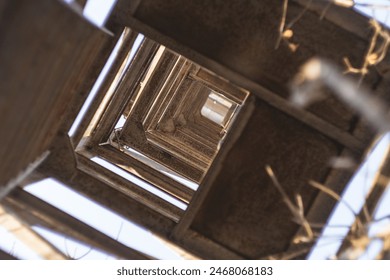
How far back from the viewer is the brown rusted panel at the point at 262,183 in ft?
18.4

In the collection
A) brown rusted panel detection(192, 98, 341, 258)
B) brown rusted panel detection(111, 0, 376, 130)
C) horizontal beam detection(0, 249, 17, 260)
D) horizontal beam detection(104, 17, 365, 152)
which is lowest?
horizontal beam detection(0, 249, 17, 260)

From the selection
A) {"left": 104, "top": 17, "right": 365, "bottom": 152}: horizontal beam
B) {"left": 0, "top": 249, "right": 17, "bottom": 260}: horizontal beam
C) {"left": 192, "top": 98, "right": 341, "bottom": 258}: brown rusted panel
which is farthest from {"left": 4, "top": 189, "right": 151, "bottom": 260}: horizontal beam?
{"left": 104, "top": 17, "right": 365, "bottom": 152}: horizontal beam

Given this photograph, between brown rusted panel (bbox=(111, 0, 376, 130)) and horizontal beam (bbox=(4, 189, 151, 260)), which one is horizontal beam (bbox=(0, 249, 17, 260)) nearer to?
horizontal beam (bbox=(4, 189, 151, 260))

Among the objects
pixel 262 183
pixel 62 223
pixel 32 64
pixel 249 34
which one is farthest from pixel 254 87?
pixel 62 223

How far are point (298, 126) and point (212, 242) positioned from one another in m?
2.05

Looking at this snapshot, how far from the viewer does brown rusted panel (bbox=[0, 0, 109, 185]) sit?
3305 millimetres

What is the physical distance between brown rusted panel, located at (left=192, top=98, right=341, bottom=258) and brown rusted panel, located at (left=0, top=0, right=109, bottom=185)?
8.33 ft

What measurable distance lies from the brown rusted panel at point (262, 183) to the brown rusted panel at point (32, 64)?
2539 mm

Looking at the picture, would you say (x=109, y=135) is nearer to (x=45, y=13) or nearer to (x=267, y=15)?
(x=267, y=15)

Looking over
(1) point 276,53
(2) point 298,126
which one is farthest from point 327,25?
(2) point 298,126

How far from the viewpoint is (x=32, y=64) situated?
3.45 metres

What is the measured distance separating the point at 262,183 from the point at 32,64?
350cm

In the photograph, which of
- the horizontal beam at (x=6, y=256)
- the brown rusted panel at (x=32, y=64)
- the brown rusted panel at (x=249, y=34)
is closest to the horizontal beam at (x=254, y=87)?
the brown rusted panel at (x=249, y=34)

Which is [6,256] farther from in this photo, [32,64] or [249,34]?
[249,34]
